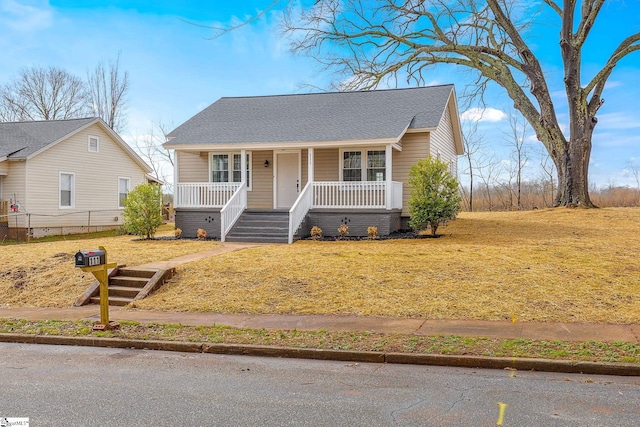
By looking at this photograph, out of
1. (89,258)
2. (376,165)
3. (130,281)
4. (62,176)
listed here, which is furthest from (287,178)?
(89,258)

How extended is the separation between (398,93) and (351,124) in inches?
172

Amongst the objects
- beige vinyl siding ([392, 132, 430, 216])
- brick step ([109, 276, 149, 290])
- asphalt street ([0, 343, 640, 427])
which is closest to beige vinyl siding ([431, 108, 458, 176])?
beige vinyl siding ([392, 132, 430, 216])

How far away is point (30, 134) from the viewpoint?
965 inches

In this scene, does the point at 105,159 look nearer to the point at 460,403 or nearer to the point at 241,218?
the point at 241,218

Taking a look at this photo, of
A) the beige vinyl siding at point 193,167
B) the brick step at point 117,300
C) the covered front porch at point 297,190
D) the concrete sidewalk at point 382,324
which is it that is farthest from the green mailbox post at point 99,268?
the beige vinyl siding at point 193,167

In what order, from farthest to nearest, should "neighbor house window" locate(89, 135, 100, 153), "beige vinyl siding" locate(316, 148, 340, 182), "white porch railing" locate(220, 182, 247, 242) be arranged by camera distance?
1. "neighbor house window" locate(89, 135, 100, 153)
2. "beige vinyl siding" locate(316, 148, 340, 182)
3. "white porch railing" locate(220, 182, 247, 242)

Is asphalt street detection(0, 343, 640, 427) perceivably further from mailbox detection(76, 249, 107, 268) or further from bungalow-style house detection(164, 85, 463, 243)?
bungalow-style house detection(164, 85, 463, 243)

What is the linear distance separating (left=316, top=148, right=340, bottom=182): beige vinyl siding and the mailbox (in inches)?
492

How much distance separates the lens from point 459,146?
25.1 metres

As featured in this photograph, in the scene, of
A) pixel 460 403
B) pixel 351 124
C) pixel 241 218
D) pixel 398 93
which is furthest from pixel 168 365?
pixel 398 93

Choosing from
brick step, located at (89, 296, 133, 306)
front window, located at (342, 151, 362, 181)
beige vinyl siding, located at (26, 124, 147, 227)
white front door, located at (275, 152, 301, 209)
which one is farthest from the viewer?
beige vinyl siding, located at (26, 124, 147, 227)

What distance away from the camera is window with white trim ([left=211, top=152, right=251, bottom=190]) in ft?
65.9

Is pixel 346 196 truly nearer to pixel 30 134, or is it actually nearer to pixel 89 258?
pixel 89 258

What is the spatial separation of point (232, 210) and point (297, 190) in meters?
3.04
